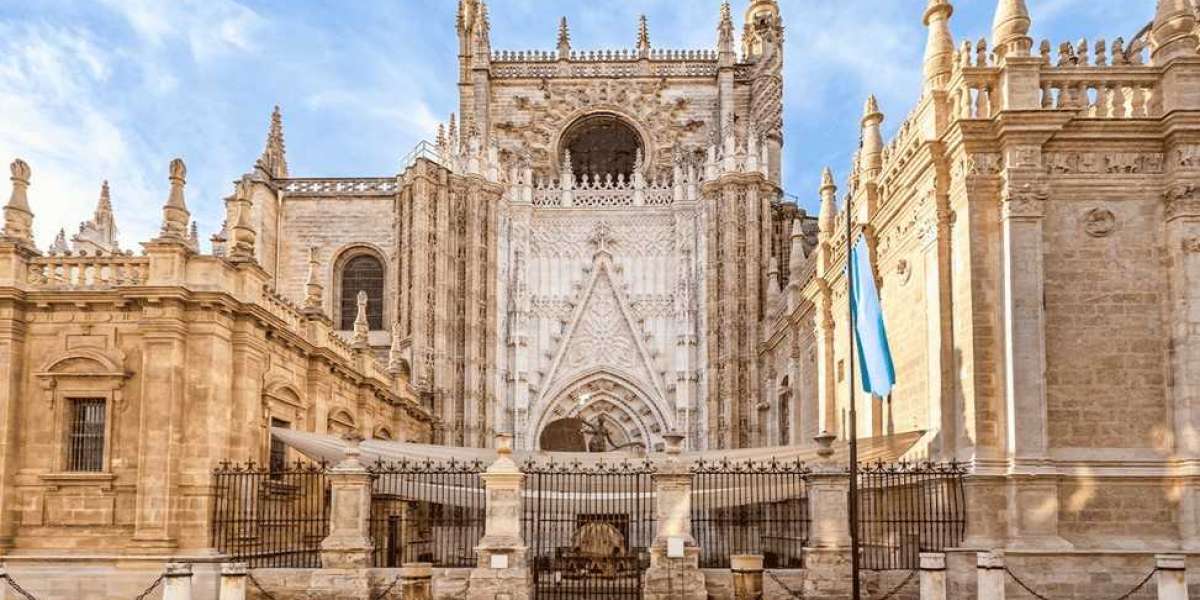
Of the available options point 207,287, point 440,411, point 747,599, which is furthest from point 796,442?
point 207,287

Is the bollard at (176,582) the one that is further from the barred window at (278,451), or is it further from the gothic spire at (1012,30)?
the gothic spire at (1012,30)

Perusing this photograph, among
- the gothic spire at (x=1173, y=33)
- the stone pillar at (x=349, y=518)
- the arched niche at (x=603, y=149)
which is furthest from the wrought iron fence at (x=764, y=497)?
the arched niche at (x=603, y=149)

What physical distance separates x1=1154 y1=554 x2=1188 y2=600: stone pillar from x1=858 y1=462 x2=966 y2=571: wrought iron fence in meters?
2.71

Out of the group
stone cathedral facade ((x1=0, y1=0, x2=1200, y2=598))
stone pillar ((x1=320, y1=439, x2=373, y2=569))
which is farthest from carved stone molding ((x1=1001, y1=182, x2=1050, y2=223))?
stone pillar ((x1=320, y1=439, x2=373, y2=569))

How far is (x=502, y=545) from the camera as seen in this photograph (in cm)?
1590

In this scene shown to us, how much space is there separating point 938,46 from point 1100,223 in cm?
381

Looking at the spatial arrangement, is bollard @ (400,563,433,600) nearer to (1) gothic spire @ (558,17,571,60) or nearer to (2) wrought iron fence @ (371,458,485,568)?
(2) wrought iron fence @ (371,458,485,568)

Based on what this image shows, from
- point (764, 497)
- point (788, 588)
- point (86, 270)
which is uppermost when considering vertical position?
point (86, 270)

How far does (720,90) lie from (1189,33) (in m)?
22.4

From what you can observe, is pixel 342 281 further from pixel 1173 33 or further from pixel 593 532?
pixel 1173 33

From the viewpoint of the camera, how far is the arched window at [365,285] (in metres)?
35.8

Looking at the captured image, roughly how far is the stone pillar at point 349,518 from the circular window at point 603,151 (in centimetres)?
2401

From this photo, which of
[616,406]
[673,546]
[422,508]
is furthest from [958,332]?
[616,406]

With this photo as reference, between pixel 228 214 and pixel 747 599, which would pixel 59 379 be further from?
pixel 228 214
